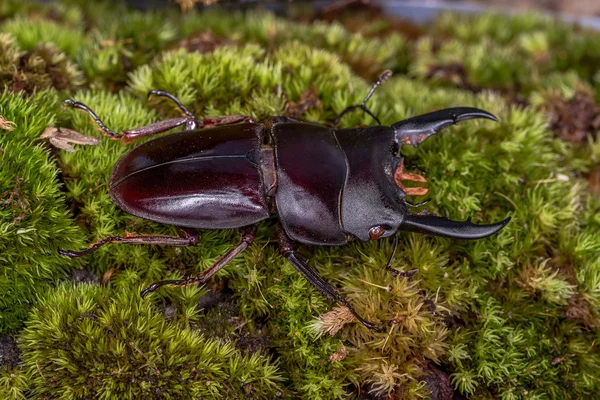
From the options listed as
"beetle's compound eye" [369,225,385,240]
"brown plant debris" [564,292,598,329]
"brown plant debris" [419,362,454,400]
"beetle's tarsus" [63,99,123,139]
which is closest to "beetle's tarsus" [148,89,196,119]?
"beetle's tarsus" [63,99,123,139]

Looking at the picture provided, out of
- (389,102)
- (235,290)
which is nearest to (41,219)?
(235,290)

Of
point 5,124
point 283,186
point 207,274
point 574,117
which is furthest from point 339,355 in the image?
point 574,117

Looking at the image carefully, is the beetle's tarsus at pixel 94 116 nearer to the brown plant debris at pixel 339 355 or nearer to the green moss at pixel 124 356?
the green moss at pixel 124 356

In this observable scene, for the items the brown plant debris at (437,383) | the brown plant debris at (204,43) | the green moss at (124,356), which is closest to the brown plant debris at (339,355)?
the green moss at (124,356)

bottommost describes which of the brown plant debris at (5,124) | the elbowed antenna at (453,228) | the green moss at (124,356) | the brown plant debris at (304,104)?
the green moss at (124,356)

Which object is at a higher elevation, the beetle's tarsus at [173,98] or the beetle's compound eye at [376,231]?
the beetle's tarsus at [173,98]

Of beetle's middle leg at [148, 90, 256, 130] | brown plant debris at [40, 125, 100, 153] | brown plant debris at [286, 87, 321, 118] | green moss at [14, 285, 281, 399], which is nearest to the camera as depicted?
green moss at [14, 285, 281, 399]

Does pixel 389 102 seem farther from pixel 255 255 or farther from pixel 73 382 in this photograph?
pixel 73 382

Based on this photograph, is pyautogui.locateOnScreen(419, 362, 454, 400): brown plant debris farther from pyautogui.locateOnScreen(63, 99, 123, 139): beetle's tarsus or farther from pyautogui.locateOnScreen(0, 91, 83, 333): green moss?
pyautogui.locateOnScreen(63, 99, 123, 139): beetle's tarsus
